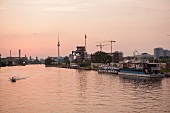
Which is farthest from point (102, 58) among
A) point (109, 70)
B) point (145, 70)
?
point (145, 70)

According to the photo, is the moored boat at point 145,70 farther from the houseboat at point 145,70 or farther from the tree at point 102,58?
the tree at point 102,58

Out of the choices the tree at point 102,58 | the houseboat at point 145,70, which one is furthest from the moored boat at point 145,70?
the tree at point 102,58

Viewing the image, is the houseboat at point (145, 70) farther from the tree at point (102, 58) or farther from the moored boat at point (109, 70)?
the tree at point (102, 58)

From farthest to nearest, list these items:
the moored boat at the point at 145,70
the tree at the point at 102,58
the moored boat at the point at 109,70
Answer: the tree at the point at 102,58, the moored boat at the point at 109,70, the moored boat at the point at 145,70

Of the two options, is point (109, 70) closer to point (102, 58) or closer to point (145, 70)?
point (145, 70)

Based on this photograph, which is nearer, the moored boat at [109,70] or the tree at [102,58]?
the moored boat at [109,70]

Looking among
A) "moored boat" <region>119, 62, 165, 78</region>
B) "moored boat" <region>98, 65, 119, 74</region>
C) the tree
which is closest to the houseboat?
"moored boat" <region>119, 62, 165, 78</region>

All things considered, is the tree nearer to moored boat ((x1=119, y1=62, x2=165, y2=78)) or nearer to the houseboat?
the houseboat

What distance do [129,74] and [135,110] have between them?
180 ft

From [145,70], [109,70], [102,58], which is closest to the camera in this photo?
[145,70]

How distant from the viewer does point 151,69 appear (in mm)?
77438

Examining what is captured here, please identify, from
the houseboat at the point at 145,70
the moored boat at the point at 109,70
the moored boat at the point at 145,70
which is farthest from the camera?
the moored boat at the point at 109,70

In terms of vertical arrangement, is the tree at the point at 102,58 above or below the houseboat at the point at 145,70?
above

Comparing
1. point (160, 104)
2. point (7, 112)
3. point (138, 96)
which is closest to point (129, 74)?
point (138, 96)
